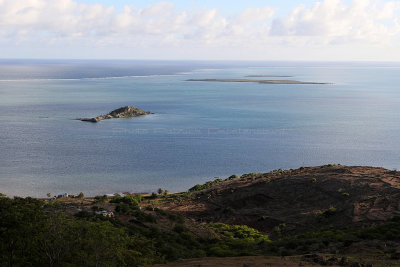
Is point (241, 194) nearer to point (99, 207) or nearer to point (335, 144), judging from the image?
point (99, 207)

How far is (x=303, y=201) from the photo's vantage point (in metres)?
43.5

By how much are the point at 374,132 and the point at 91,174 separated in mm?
74233

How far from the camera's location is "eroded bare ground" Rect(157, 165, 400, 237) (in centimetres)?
3681

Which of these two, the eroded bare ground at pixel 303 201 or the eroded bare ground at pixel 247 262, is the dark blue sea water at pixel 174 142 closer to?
the eroded bare ground at pixel 303 201

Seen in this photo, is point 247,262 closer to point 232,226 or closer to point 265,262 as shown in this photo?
point 265,262

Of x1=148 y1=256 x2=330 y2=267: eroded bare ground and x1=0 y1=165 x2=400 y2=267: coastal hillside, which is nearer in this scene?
x1=0 y1=165 x2=400 y2=267: coastal hillside

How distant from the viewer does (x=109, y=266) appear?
63.1 ft

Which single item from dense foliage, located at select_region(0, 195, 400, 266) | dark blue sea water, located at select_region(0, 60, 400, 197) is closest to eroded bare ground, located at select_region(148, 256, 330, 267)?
dense foliage, located at select_region(0, 195, 400, 266)

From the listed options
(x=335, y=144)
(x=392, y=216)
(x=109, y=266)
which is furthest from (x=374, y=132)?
(x=109, y=266)

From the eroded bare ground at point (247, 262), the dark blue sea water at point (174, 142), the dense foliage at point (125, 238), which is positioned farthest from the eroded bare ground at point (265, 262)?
the dark blue sea water at point (174, 142)

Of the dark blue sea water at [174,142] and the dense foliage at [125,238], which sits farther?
the dark blue sea water at [174,142]

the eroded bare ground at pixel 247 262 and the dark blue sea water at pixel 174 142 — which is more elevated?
the eroded bare ground at pixel 247 262

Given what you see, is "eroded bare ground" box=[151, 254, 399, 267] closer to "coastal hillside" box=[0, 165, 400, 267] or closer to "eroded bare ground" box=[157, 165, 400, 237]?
"coastal hillside" box=[0, 165, 400, 267]

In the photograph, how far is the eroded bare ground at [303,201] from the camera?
36812mm
